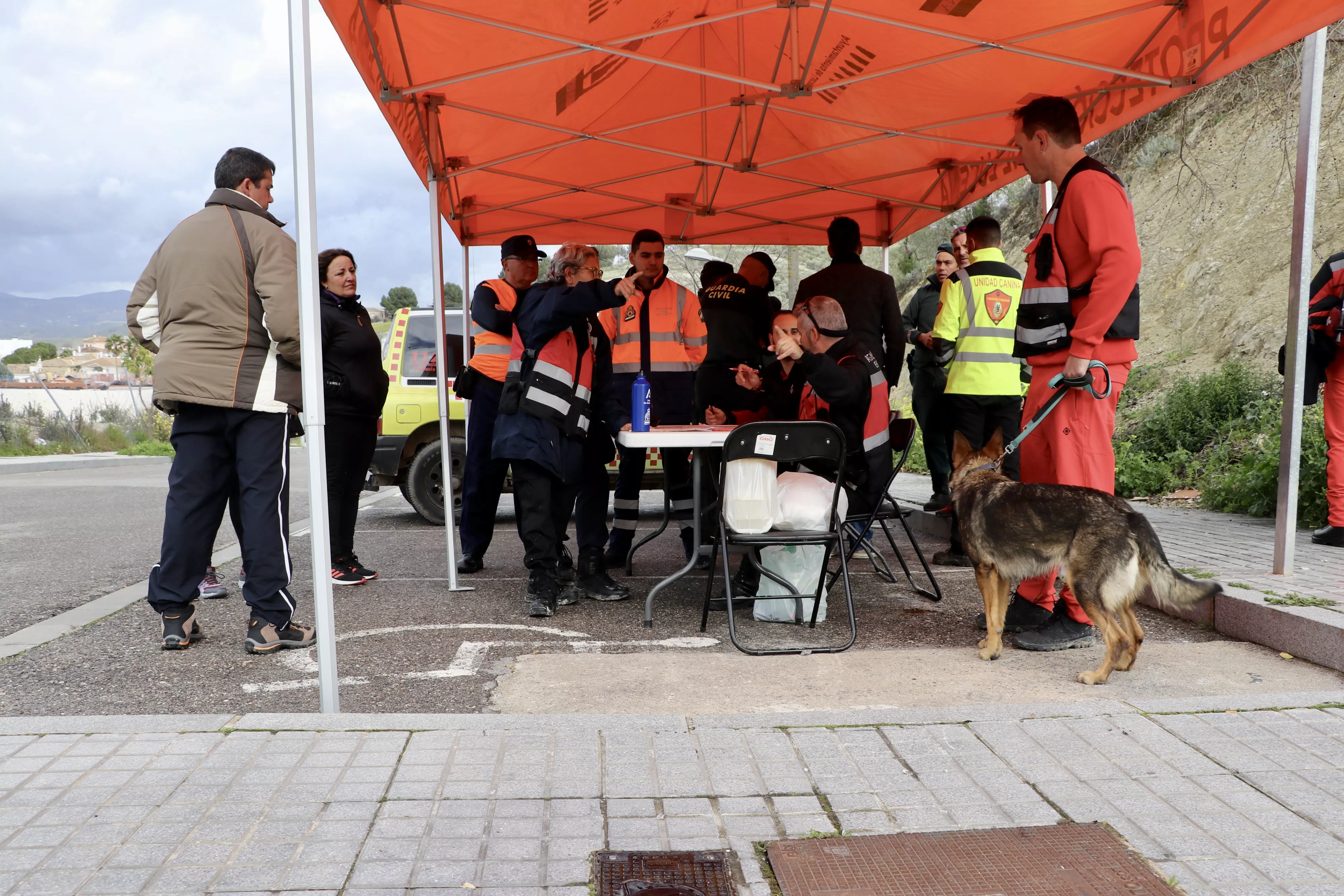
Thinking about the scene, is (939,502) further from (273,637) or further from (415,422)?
(273,637)

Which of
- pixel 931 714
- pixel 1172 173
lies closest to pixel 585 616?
pixel 931 714

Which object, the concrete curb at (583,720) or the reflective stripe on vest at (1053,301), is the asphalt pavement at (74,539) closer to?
the concrete curb at (583,720)

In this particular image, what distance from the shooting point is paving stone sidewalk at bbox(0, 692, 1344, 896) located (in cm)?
221

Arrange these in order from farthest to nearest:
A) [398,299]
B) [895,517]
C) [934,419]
A: [398,299] < [934,419] < [895,517]

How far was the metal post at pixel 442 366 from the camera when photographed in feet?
18.0

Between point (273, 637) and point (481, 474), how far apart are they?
2001 millimetres

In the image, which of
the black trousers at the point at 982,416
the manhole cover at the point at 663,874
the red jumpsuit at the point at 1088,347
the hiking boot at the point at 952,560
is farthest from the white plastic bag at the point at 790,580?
the manhole cover at the point at 663,874

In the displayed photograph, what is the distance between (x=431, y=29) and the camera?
4648 mm

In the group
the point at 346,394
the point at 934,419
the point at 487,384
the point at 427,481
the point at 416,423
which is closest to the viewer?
the point at 346,394

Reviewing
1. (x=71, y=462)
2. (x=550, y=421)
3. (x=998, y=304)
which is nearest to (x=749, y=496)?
(x=550, y=421)

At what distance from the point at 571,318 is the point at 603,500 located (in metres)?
1.28

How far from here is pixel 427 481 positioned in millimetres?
8617

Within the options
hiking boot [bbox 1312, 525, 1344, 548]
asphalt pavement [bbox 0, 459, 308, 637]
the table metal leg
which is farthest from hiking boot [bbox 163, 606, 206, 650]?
hiking boot [bbox 1312, 525, 1344, 548]

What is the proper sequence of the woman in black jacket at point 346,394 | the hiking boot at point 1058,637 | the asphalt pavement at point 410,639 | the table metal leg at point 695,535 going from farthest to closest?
the woman in black jacket at point 346,394 < the table metal leg at point 695,535 < the hiking boot at point 1058,637 < the asphalt pavement at point 410,639
